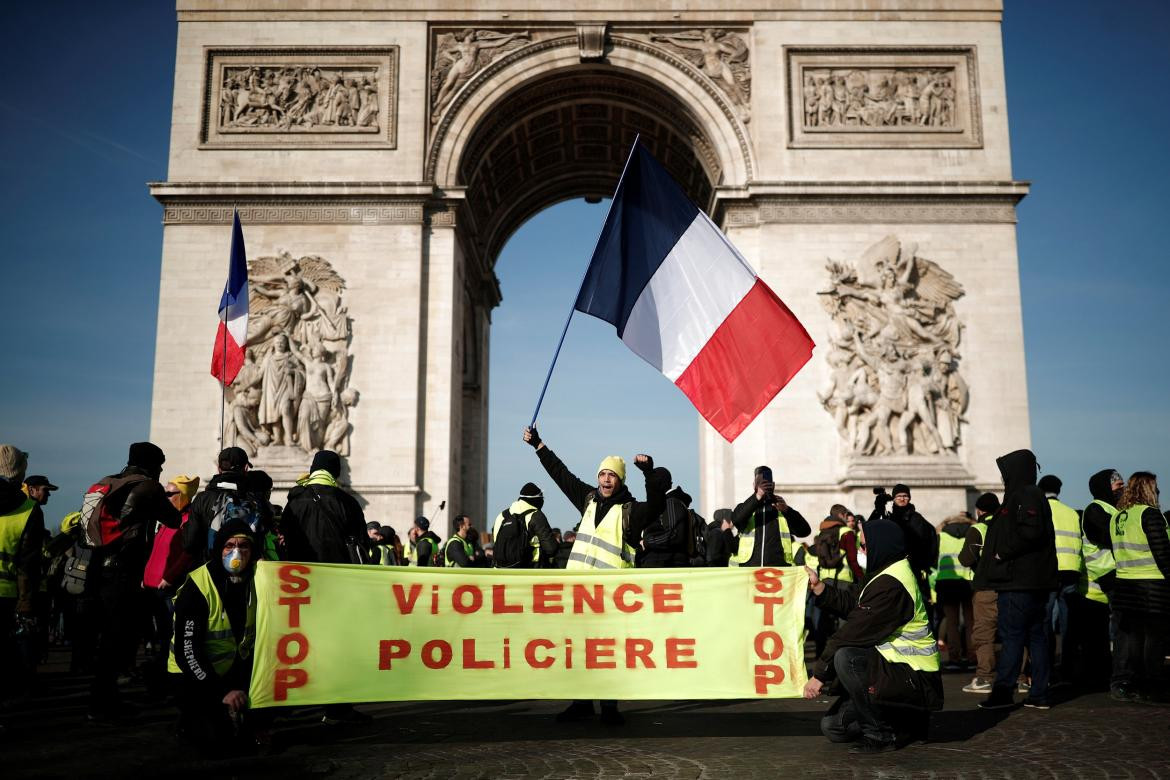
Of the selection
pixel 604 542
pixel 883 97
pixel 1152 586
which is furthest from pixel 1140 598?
pixel 883 97

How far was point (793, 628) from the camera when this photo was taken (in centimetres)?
620

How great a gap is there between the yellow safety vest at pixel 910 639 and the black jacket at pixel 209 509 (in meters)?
4.10

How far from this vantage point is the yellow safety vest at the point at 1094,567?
930 centimetres

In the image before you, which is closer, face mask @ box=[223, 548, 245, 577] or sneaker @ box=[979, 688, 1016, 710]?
face mask @ box=[223, 548, 245, 577]

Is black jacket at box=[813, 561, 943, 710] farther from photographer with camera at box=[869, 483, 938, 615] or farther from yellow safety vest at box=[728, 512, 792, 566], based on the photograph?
yellow safety vest at box=[728, 512, 792, 566]

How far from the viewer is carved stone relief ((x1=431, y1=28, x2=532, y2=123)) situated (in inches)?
821

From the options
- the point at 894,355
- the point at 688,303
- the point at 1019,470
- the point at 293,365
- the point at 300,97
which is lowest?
the point at 1019,470

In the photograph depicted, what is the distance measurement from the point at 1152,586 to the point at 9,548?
928cm

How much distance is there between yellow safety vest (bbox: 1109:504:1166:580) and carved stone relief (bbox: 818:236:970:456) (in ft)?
33.5

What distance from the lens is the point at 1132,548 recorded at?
8555mm

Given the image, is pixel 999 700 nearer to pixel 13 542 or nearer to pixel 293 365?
pixel 13 542

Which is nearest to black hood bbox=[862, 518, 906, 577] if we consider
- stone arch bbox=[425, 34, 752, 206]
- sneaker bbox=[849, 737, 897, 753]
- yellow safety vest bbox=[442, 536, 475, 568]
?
sneaker bbox=[849, 737, 897, 753]

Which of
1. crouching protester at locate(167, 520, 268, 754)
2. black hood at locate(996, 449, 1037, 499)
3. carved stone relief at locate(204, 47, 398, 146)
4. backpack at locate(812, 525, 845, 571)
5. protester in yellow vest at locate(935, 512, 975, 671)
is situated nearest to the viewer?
crouching protester at locate(167, 520, 268, 754)

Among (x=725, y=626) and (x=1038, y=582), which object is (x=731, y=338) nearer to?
(x=725, y=626)
